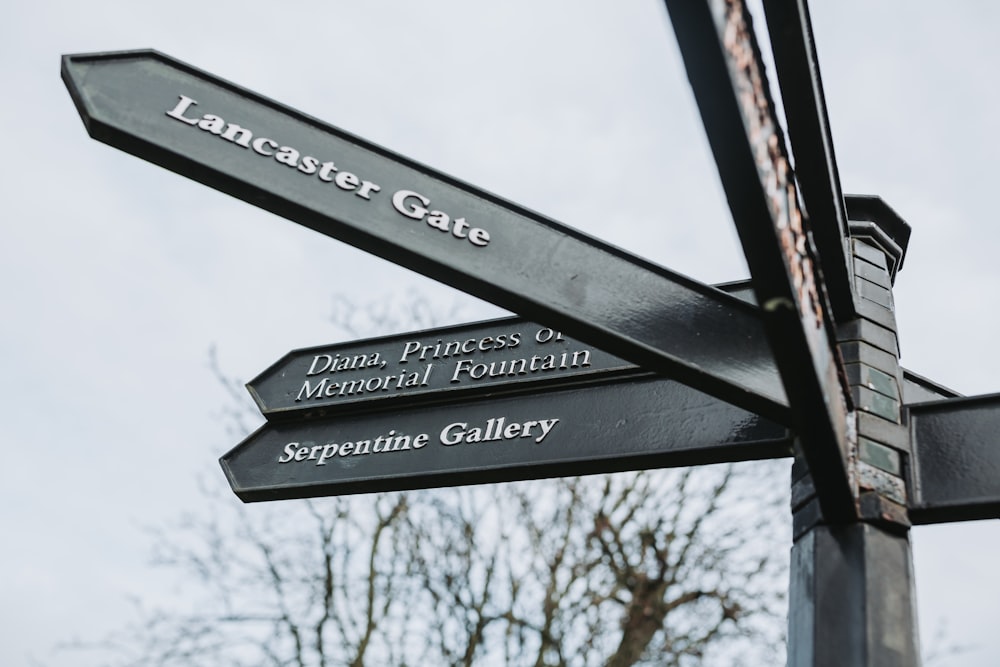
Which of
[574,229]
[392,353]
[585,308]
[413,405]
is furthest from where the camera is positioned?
[392,353]

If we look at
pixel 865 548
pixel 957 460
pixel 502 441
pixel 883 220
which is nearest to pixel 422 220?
pixel 502 441

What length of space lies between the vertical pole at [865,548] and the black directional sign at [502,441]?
22cm

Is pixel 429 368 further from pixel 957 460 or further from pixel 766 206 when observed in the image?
pixel 766 206

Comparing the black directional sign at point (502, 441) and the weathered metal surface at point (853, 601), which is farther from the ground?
the black directional sign at point (502, 441)

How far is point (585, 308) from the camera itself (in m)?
2.14

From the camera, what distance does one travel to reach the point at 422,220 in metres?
2.31

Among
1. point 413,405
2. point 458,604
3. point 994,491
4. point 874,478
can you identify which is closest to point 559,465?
point 413,405

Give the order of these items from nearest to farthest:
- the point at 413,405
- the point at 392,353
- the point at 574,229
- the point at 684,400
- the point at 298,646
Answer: the point at 574,229
the point at 684,400
the point at 413,405
the point at 392,353
the point at 298,646

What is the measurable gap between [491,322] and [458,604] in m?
7.75

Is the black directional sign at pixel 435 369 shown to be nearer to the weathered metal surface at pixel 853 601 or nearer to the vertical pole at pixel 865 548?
the vertical pole at pixel 865 548

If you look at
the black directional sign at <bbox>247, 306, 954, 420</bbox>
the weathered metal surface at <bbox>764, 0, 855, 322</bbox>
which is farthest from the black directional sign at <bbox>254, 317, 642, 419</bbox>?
the weathered metal surface at <bbox>764, 0, 855, 322</bbox>

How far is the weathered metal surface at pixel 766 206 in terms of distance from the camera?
1.47m

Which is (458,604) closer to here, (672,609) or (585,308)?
(672,609)

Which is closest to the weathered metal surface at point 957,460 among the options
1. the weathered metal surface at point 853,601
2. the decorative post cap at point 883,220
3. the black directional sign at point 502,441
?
the weathered metal surface at point 853,601
